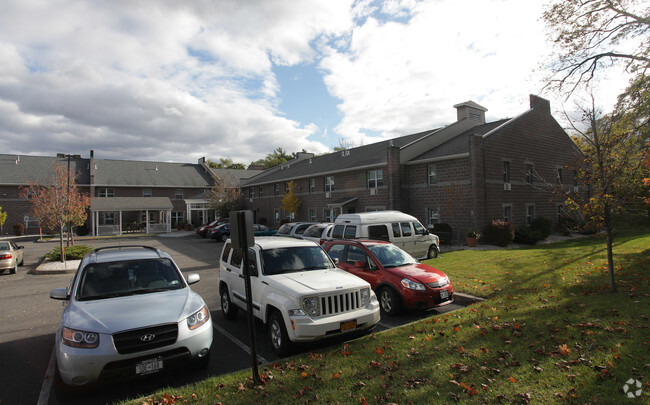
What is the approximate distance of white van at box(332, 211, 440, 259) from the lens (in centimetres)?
1310

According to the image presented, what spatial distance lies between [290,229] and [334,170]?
34.7 ft

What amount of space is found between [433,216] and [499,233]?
4393 mm

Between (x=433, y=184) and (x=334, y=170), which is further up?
(x=334, y=170)

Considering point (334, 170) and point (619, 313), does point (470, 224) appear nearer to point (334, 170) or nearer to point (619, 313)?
point (334, 170)

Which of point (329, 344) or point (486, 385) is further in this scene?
point (329, 344)

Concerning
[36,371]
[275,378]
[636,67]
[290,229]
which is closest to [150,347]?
[275,378]

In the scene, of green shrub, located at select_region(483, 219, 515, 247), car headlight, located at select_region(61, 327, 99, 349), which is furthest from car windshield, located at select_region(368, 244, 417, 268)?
green shrub, located at select_region(483, 219, 515, 247)

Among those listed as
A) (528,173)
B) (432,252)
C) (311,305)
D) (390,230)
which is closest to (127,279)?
(311,305)

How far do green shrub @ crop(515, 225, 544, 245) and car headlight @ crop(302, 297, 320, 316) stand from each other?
1968cm

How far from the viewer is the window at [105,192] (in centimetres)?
4406

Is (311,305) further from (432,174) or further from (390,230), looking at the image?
(432,174)

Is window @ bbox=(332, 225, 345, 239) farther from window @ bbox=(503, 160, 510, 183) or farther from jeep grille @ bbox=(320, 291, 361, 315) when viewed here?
window @ bbox=(503, 160, 510, 183)

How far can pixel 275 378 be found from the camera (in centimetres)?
452

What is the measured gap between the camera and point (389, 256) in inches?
337
